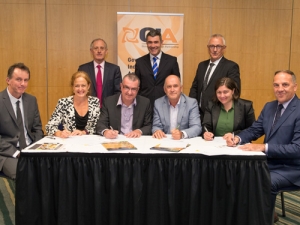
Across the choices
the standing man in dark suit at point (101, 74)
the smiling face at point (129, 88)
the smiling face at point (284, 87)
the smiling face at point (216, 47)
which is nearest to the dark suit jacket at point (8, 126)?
the smiling face at point (129, 88)

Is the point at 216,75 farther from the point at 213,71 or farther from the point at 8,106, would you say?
the point at 8,106

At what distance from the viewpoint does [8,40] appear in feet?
19.0

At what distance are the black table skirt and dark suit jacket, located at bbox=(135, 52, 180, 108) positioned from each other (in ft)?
6.36

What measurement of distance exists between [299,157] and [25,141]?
2537mm

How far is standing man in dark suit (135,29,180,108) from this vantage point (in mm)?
4324

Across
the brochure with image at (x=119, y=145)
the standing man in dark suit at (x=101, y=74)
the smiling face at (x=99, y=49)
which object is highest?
the smiling face at (x=99, y=49)

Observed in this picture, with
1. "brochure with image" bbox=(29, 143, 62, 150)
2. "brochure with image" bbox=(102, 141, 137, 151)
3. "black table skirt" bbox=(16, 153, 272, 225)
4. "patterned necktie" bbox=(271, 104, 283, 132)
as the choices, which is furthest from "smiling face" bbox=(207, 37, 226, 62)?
"brochure with image" bbox=(29, 143, 62, 150)

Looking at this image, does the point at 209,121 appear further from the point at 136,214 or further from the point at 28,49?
the point at 28,49

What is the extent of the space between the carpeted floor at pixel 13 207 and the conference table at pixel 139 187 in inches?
35.3

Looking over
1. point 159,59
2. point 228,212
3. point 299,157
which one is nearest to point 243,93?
point 159,59

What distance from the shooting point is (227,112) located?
3443 millimetres

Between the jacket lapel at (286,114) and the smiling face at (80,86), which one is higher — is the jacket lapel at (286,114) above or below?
below

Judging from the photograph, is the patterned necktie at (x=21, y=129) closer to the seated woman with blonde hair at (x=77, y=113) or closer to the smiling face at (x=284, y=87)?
the seated woman with blonde hair at (x=77, y=113)

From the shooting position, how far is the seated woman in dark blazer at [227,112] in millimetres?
3373
